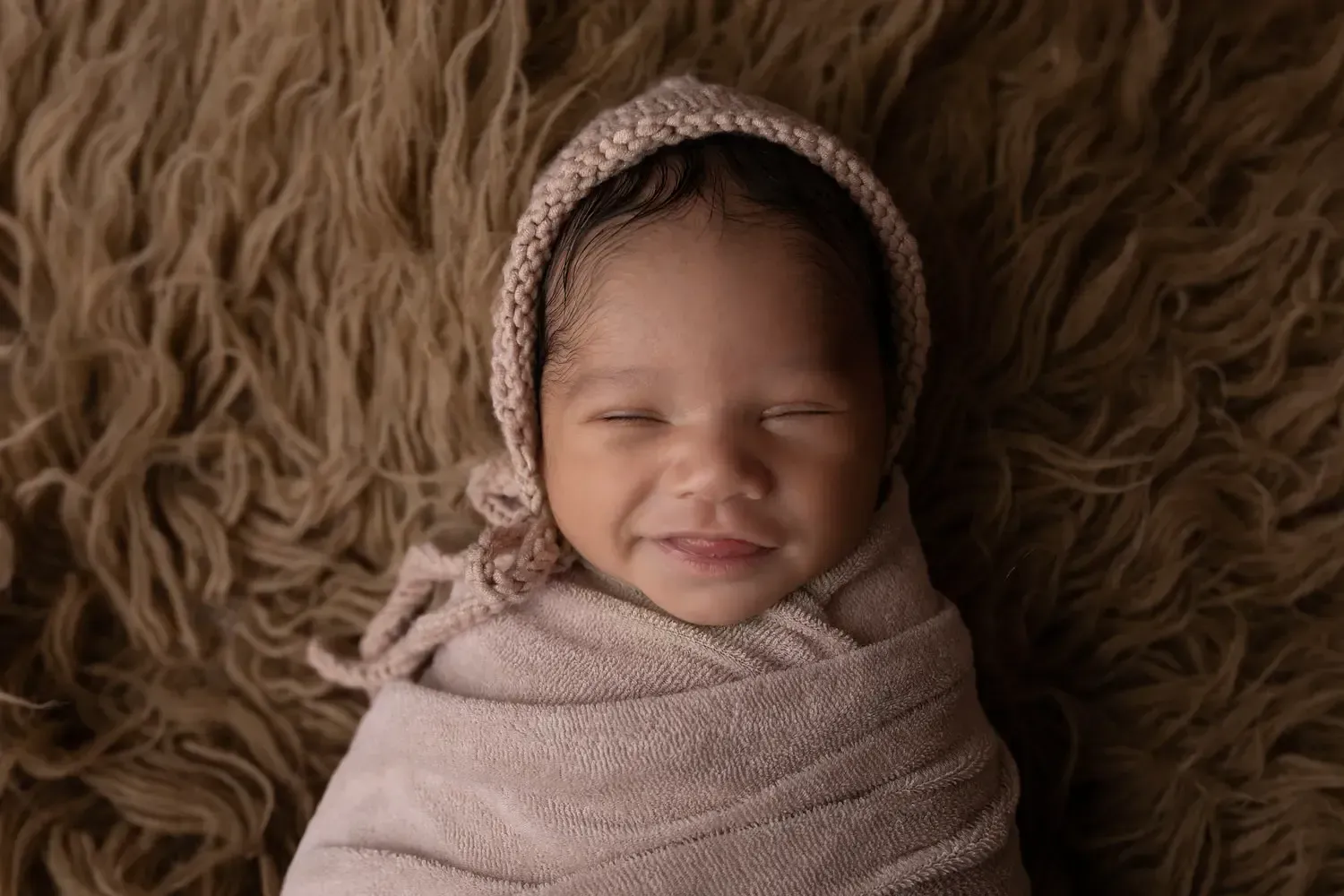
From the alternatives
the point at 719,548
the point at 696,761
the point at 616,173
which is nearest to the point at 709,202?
the point at 616,173

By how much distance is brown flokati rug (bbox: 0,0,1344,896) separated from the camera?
43.7 inches

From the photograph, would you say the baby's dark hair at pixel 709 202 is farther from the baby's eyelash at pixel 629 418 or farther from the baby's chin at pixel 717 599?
the baby's chin at pixel 717 599

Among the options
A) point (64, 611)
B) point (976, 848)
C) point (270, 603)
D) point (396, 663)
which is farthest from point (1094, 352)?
point (64, 611)

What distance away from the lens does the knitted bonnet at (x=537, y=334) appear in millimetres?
938

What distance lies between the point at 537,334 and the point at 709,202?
0.20 m

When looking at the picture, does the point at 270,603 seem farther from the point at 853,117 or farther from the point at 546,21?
the point at 853,117

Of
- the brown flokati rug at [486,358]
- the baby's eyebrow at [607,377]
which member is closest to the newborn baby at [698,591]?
the baby's eyebrow at [607,377]

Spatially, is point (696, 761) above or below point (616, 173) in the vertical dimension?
below

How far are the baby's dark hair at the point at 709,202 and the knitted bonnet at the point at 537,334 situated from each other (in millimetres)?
11

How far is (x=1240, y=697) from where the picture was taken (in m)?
1.13

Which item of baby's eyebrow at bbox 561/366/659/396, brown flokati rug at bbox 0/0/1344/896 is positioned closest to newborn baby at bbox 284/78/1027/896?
baby's eyebrow at bbox 561/366/659/396

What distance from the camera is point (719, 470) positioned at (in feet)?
2.89

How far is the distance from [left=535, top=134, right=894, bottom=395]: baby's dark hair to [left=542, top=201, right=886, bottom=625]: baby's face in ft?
0.04

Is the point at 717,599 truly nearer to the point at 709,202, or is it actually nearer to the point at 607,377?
the point at 607,377
